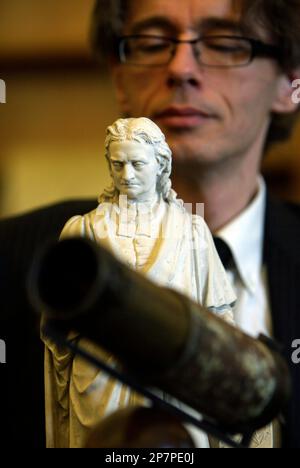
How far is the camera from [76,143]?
3428 millimetres

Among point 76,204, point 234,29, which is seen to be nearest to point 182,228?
point 76,204

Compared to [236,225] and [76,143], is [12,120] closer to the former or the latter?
[76,143]

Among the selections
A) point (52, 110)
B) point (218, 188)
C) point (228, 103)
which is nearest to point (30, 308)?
point (218, 188)

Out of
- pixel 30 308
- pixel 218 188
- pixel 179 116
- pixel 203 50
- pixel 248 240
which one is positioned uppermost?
pixel 203 50

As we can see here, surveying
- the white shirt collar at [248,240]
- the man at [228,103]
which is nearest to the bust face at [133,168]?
the man at [228,103]

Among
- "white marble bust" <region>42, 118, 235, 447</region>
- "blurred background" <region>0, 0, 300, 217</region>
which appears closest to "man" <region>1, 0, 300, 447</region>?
"white marble bust" <region>42, 118, 235, 447</region>

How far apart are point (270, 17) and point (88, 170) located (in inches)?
64.3

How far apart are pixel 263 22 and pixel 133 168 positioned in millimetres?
836

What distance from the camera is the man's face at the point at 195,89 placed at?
5.16ft

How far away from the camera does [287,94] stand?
6.46 ft

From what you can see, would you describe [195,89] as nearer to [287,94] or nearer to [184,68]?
[184,68]

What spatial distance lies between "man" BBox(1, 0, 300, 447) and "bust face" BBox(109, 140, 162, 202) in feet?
1.44

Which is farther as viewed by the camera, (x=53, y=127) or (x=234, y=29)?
(x=53, y=127)

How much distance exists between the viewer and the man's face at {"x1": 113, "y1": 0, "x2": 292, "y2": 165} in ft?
5.16
